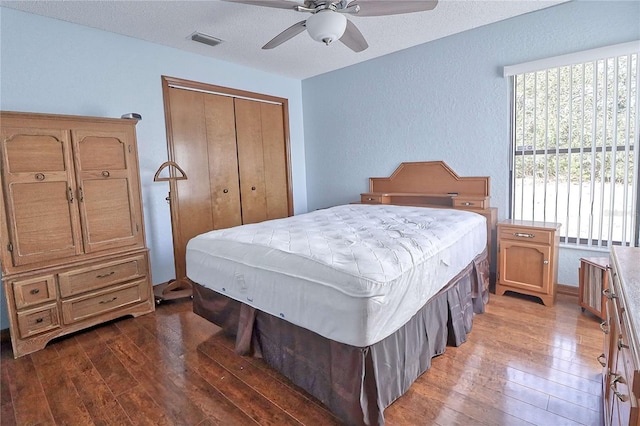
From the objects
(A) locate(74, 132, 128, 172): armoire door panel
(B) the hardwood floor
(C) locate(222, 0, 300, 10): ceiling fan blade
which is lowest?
(B) the hardwood floor

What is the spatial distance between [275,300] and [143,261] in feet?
5.79

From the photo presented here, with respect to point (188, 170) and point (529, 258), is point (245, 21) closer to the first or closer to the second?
point (188, 170)

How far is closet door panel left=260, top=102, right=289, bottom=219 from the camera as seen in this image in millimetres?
4570

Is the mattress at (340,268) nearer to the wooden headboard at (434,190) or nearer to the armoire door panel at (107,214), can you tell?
the wooden headboard at (434,190)

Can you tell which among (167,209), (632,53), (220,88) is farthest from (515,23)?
(167,209)

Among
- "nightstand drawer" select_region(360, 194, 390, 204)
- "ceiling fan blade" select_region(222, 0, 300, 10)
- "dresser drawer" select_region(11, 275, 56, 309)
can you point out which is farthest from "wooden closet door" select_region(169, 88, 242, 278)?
"ceiling fan blade" select_region(222, 0, 300, 10)

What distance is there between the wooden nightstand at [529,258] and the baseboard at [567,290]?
0.31 meters

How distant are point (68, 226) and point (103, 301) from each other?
66 cm

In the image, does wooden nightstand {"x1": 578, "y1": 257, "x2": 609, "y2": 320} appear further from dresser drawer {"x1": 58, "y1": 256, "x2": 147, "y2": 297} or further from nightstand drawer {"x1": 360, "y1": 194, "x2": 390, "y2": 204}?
dresser drawer {"x1": 58, "y1": 256, "x2": 147, "y2": 297}

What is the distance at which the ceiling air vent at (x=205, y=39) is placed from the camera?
320 cm

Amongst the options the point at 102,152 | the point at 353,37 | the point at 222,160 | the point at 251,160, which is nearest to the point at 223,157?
the point at 222,160

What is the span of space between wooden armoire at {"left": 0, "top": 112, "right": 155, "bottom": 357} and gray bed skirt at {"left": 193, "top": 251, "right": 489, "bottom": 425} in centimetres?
88

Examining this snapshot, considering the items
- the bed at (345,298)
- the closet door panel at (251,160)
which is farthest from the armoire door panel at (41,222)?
the closet door panel at (251,160)

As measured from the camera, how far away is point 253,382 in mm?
1918
